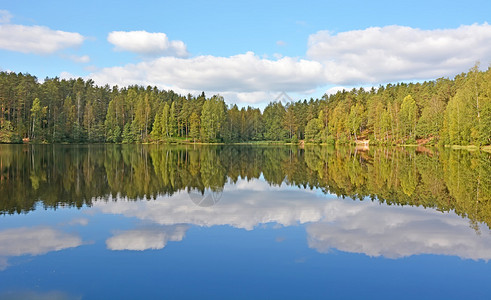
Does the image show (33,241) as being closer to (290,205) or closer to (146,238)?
(146,238)

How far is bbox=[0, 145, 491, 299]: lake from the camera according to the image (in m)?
7.80

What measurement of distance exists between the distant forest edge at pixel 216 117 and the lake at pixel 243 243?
63.4m

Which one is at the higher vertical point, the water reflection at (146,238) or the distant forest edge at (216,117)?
the distant forest edge at (216,117)

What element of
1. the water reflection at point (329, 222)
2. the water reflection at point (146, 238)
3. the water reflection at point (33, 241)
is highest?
the water reflection at point (33, 241)

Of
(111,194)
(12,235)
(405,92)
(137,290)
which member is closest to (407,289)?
(137,290)

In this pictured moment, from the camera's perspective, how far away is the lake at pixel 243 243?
7.80 meters

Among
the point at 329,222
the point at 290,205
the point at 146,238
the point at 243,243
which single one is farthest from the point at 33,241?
the point at 290,205

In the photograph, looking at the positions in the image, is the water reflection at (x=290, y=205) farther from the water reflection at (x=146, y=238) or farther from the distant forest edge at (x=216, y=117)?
the distant forest edge at (x=216, y=117)

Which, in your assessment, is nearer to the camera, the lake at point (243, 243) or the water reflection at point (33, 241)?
the lake at point (243, 243)

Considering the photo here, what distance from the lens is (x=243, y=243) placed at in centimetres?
1083

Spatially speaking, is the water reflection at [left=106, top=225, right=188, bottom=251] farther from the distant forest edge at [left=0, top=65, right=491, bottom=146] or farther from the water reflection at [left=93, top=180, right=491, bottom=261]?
the distant forest edge at [left=0, top=65, right=491, bottom=146]

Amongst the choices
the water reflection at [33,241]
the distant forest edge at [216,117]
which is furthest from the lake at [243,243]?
the distant forest edge at [216,117]

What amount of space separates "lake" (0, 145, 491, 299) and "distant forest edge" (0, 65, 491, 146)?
63403mm

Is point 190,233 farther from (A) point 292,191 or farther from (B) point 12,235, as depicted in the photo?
(A) point 292,191
